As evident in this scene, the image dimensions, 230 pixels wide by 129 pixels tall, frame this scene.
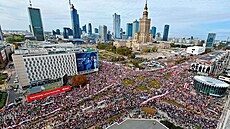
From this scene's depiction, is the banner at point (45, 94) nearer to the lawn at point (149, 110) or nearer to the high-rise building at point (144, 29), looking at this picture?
the lawn at point (149, 110)

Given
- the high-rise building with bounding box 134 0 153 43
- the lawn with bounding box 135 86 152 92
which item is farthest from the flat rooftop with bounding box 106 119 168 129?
the high-rise building with bounding box 134 0 153 43

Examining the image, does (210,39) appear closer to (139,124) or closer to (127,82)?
(127,82)

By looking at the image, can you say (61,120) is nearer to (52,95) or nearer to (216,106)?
(52,95)

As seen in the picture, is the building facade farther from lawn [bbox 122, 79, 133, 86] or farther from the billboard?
the billboard

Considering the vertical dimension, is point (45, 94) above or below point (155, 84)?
above

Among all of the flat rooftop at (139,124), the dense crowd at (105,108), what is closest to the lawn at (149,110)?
the dense crowd at (105,108)

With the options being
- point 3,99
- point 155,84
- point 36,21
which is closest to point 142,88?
point 155,84
